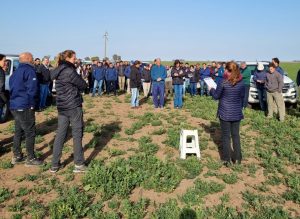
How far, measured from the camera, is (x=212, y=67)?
60.6 feet

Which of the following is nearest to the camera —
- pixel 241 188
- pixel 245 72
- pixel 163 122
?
pixel 241 188

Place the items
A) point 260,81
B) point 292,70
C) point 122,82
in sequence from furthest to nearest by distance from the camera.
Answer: point 292,70
point 122,82
point 260,81

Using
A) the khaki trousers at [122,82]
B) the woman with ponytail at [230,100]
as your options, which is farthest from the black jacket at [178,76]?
the khaki trousers at [122,82]

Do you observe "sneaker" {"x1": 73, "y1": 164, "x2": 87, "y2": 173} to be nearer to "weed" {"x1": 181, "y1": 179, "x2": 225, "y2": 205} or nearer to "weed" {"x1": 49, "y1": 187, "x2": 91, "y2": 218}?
"weed" {"x1": 49, "y1": 187, "x2": 91, "y2": 218}

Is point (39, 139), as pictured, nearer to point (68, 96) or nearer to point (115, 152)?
point (115, 152)

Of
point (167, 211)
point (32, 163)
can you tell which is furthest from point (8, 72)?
point (167, 211)

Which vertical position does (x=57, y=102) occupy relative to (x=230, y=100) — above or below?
below

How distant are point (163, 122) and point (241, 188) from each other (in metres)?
5.38

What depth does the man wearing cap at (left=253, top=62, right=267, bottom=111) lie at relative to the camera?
1284cm

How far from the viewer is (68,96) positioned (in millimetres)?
6254

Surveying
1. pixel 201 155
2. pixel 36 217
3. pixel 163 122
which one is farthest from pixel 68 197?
pixel 163 122

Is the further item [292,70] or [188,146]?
[292,70]

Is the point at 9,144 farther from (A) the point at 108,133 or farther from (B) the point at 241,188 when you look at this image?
(B) the point at 241,188

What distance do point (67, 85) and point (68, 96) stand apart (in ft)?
0.68
